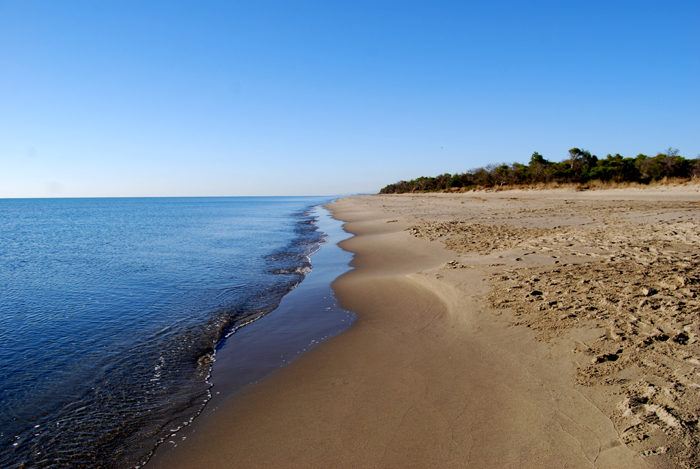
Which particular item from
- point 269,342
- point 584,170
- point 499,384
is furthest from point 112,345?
point 584,170

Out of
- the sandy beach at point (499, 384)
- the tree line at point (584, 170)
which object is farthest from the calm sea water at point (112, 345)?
the tree line at point (584, 170)

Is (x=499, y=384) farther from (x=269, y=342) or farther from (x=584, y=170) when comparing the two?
(x=584, y=170)

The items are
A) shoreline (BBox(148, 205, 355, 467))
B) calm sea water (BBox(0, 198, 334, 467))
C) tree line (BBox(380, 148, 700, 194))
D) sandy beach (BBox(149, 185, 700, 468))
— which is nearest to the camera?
sandy beach (BBox(149, 185, 700, 468))

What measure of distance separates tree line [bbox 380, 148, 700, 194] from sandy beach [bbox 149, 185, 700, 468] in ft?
128

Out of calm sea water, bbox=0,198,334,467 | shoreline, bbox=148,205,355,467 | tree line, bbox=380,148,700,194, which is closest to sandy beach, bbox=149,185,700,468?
shoreline, bbox=148,205,355,467

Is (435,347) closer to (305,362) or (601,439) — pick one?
(305,362)

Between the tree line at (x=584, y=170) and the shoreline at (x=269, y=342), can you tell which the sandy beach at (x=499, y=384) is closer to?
the shoreline at (x=269, y=342)

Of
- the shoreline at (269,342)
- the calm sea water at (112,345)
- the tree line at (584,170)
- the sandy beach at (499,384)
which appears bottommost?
the shoreline at (269,342)

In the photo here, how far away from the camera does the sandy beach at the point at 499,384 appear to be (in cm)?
315

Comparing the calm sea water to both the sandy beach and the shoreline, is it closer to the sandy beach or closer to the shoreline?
the shoreline

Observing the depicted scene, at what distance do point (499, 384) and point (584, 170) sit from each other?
5162 cm

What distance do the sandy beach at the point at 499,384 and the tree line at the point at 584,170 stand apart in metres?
39.0

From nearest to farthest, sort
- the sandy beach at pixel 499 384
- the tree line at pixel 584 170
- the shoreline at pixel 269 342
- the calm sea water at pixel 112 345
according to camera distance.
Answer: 1. the sandy beach at pixel 499 384
2. the calm sea water at pixel 112 345
3. the shoreline at pixel 269 342
4. the tree line at pixel 584 170

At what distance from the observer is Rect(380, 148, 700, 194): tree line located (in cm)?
3688
